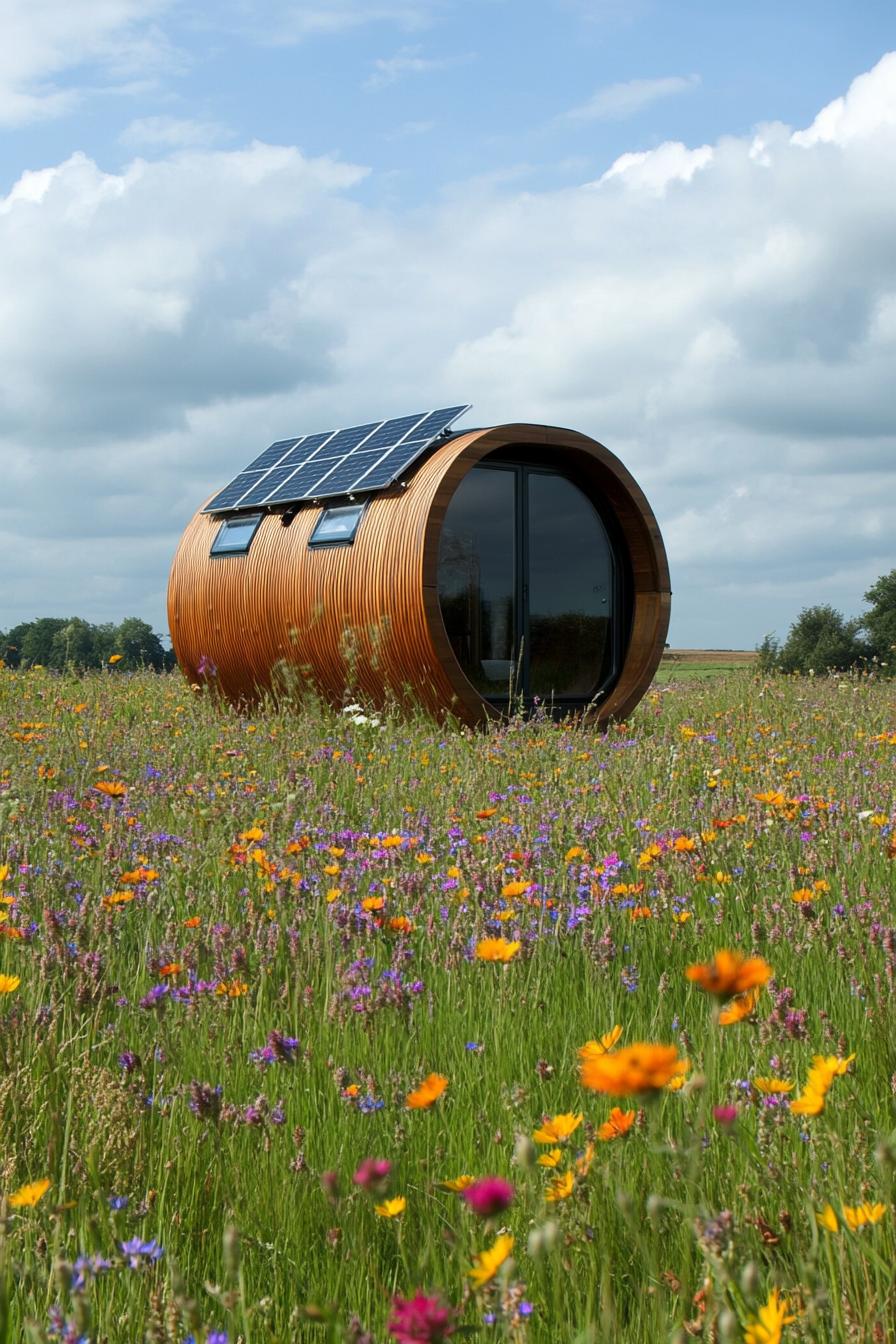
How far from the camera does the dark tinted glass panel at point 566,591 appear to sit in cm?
1168

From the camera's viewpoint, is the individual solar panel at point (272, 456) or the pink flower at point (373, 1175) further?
the individual solar panel at point (272, 456)

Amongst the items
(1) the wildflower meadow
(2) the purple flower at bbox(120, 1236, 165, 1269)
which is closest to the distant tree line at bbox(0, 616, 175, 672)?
(1) the wildflower meadow

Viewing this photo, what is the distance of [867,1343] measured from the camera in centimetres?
150

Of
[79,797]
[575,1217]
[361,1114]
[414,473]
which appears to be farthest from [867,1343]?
[414,473]

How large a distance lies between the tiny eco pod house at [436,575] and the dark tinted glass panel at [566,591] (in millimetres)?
17

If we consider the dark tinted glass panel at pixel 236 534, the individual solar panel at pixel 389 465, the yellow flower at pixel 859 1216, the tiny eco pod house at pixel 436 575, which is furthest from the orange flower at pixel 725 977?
the dark tinted glass panel at pixel 236 534

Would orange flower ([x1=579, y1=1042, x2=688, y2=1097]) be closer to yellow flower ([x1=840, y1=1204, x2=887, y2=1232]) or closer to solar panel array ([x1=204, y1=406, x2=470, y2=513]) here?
yellow flower ([x1=840, y1=1204, x2=887, y2=1232])

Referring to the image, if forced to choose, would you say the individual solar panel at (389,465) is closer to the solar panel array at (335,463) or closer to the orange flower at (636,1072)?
the solar panel array at (335,463)

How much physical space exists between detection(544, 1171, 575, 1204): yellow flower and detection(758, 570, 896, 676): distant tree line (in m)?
29.9

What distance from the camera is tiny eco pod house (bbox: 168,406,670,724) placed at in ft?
33.4

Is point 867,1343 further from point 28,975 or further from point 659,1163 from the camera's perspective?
point 28,975

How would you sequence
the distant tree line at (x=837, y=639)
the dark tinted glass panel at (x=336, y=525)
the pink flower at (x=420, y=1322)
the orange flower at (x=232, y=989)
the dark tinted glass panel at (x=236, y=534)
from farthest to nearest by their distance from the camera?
the distant tree line at (x=837, y=639), the dark tinted glass panel at (x=236, y=534), the dark tinted glass panel at (x=336, y=525), the orange flower at (x=232, y=989), the pink flower at (x=420, y=1322)

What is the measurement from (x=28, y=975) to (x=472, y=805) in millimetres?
2720

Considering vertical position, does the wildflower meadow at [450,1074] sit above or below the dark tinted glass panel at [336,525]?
below
